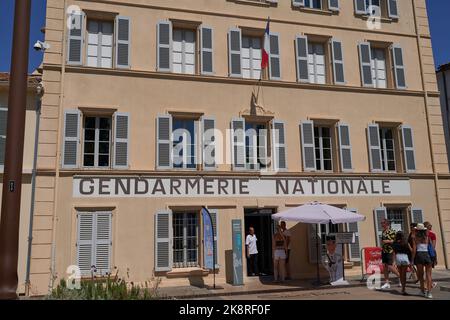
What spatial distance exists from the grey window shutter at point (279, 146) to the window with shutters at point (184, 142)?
98.3 inches

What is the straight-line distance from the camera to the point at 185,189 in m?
13.1

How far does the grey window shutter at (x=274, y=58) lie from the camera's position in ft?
48.0

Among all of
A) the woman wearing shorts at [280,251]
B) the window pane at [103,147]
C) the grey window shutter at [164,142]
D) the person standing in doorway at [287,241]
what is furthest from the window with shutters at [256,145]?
the window pane at [103,147]

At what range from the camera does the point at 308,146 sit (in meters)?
14.4

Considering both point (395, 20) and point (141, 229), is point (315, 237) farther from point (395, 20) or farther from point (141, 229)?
point (395, 20)

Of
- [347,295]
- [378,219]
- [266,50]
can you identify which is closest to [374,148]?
[378,219]

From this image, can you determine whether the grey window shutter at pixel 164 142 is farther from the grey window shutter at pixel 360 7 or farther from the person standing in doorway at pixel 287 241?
the grey window shutter at pixel 360 7

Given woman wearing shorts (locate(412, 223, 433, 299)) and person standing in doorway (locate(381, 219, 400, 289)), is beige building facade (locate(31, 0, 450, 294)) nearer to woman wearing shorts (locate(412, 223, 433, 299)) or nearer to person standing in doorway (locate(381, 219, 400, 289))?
person standing in doorway (locate(381, 219, 400, 289))

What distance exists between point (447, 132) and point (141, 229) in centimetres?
1736

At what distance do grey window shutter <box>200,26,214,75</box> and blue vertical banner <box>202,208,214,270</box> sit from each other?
4495mm

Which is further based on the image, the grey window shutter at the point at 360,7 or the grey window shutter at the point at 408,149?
the grey window shutter at the point at 360,7

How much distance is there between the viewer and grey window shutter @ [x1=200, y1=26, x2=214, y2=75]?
45.9ft

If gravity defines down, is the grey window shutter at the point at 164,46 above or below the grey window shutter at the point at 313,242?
above

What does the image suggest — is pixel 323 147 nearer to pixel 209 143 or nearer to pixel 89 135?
pixel 209 143
